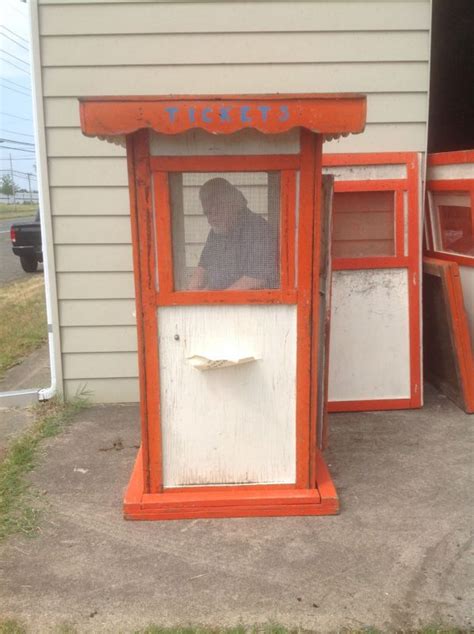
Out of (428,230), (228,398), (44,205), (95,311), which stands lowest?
(228,398)

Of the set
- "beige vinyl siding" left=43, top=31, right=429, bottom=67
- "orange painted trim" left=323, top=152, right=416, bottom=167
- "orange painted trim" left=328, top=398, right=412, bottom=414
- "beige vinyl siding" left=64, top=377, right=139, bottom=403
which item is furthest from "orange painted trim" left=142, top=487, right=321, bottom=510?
"beige vinyl siding" left=43, top=31, right=429, bottom=67

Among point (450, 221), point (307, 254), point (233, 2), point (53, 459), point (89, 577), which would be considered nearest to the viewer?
point (89, 577)

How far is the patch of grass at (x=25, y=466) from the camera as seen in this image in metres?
3.27

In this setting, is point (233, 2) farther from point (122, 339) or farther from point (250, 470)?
point (250, 470)

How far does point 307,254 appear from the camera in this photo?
10.1ft

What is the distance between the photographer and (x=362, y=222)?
4.55 metres

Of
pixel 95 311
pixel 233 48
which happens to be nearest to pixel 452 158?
pixel 233 48

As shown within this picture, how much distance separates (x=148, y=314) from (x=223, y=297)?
14.8 inches

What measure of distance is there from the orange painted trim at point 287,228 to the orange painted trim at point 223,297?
5 centimetres

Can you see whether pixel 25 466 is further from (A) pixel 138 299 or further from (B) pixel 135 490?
(A) pixel 138 299

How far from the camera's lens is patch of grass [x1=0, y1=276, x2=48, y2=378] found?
6.83m

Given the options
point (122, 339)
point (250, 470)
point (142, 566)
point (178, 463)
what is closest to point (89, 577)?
point (142, 566)

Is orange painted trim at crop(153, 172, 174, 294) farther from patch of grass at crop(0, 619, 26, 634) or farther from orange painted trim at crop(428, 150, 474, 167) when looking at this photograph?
orange painted trim at crop(428, 150, 474, 167)

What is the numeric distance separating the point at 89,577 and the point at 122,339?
7.55 feet
